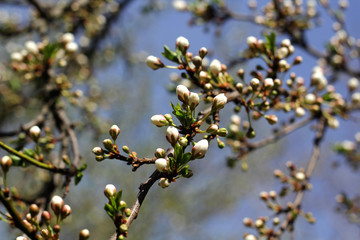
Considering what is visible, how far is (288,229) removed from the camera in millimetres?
2092

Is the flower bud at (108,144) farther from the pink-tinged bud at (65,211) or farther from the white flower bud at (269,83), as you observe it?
the white flower bud at (269,83)

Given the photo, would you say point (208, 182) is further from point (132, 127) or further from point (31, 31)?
point (31, 31)

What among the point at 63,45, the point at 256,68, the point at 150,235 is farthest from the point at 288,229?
the point at 150,235

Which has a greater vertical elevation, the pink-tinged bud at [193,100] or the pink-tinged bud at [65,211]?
the pink-tinged bud at [193,100]

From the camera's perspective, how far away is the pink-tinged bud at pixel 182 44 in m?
1.44

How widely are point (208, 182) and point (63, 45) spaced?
9.13 metres

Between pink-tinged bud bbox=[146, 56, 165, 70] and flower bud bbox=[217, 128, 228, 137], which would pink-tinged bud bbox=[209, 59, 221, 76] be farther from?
flower bud bbox=[217, 128, 228, 137]

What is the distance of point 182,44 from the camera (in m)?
1.46

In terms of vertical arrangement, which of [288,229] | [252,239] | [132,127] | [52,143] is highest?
[132,127]

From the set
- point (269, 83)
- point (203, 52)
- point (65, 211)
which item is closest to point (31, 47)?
point (203, 52)

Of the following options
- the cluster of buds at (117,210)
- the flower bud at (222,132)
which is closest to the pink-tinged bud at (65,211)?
the cluster of buds at (117,210)

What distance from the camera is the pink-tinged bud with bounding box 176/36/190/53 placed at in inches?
56.9

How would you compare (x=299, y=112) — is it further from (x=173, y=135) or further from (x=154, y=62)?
(x=173, y=135)

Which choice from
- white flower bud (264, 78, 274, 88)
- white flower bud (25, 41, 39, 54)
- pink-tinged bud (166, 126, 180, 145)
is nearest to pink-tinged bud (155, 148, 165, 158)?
pink-tinged bud (166, 126, 180, 145)
